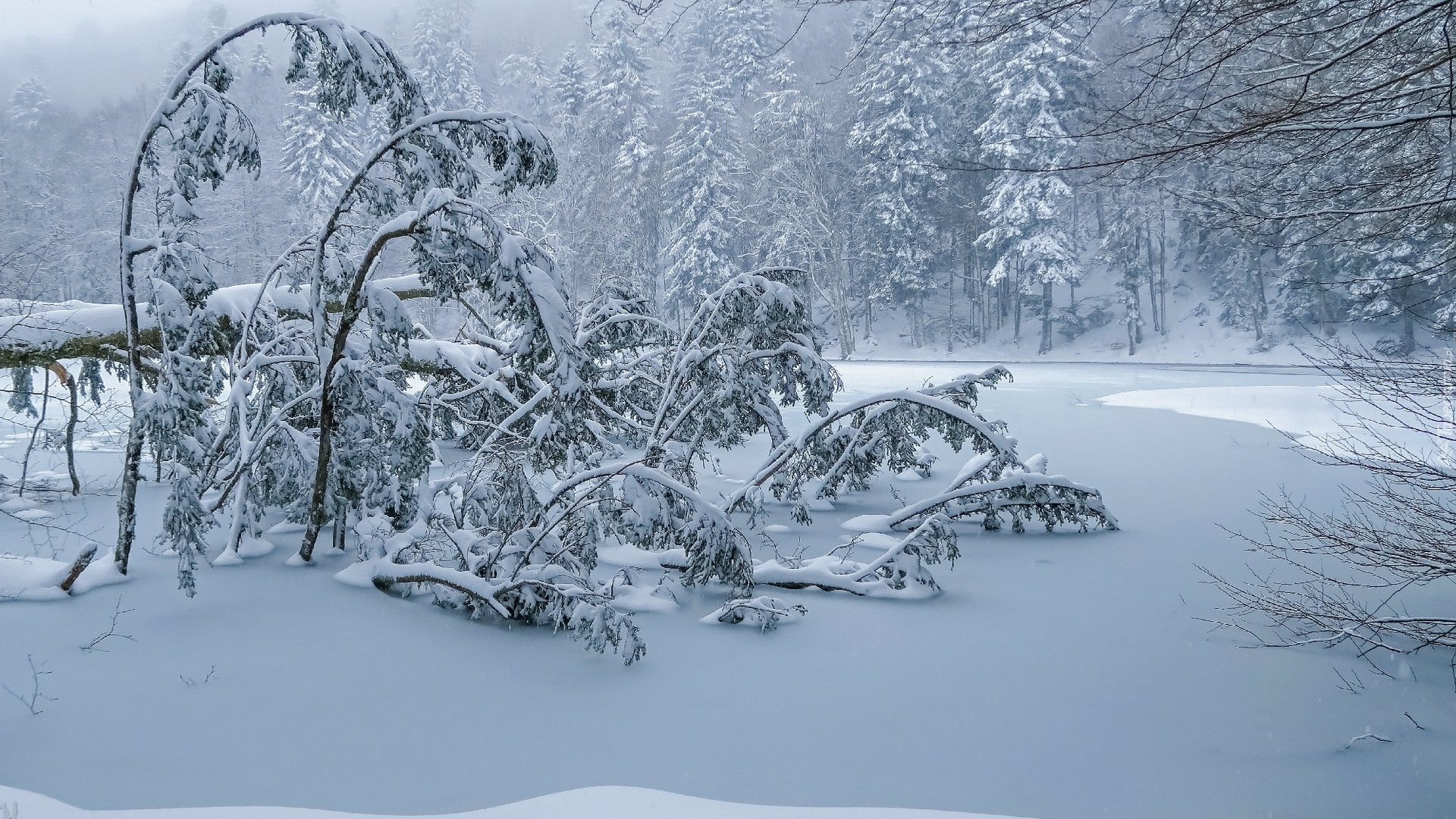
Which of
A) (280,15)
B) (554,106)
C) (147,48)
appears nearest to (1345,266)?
(280,15)

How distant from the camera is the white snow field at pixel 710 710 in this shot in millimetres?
3197

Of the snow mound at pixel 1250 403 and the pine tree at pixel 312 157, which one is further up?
the pine tree at pixel 312 157

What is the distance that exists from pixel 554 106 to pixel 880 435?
126 feet

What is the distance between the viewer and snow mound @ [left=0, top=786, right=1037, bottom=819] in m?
2.84

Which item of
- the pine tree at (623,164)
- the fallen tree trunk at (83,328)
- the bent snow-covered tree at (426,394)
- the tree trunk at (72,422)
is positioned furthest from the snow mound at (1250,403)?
the pine tree at (623,164)

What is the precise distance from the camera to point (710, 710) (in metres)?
4.03

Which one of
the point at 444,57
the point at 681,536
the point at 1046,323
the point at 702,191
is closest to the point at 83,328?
the point at 681,536

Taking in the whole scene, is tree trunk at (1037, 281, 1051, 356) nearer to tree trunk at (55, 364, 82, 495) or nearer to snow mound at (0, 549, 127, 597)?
tree trunk at (55, 364, 82, 495)

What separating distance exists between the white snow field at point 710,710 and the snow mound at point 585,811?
14 mm

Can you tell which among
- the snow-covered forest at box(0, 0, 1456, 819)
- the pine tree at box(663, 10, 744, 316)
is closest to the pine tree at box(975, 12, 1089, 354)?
the pine tree at box(663, 10, 744, 316)

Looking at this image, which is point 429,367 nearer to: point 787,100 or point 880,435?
point 880,435

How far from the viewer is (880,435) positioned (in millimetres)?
8555

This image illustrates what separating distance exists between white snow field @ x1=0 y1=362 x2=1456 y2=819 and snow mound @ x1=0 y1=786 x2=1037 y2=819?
1cm

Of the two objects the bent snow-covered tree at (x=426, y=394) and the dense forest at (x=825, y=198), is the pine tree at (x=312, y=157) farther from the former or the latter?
the bent snow-covered tree at (x=426, y=394)
